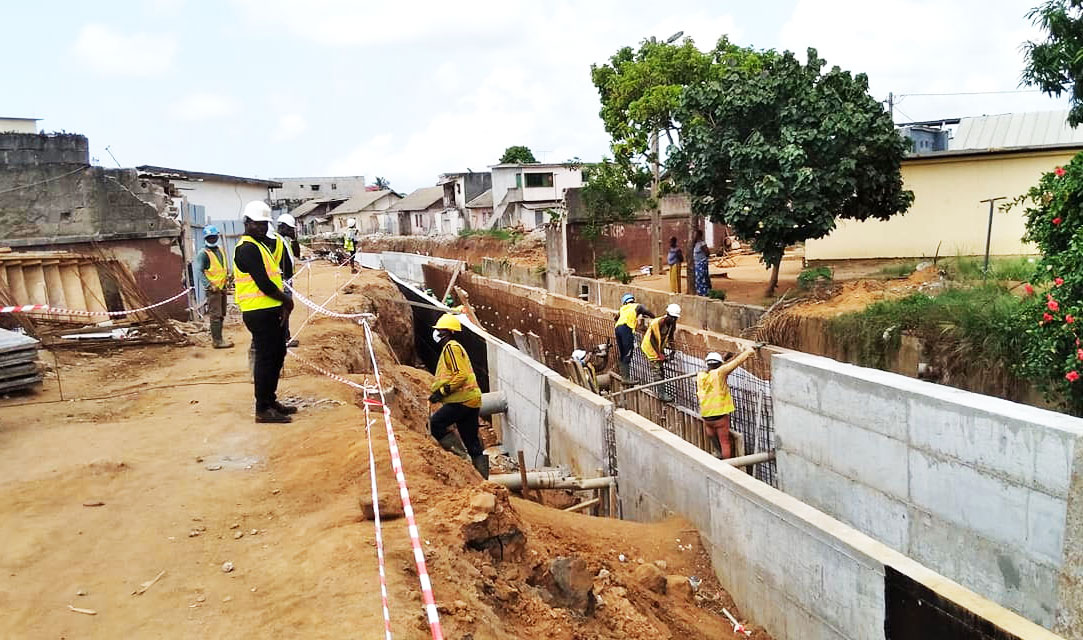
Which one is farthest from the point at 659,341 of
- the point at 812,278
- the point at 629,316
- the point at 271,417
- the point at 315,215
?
the point at 315,215

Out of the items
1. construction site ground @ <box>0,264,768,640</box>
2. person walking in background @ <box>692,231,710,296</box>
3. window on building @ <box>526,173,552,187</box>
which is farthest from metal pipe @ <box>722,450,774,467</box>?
window on building @ <box>526,173,552,187</box>

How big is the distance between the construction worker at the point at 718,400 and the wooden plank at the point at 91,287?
27.4 ft

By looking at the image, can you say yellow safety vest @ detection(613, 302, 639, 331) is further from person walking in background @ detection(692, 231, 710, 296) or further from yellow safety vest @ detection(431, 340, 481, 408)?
person walking in background @ detection(692, 231, 710, 296)

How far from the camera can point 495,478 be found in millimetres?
8359

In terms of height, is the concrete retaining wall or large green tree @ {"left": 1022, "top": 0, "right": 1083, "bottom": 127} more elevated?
large green tree @ {"left": 1022, "top": 0, "right": 1083, "bottom": 127}

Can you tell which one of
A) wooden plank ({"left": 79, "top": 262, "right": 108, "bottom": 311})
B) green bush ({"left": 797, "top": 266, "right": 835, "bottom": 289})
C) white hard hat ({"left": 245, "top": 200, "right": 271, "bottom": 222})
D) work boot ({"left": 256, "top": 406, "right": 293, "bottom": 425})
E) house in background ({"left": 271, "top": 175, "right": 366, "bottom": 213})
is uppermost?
house in background ({"left": 271, "top": 175, "right": 366, "bottom": 213})

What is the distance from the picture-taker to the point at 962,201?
55.9 ft

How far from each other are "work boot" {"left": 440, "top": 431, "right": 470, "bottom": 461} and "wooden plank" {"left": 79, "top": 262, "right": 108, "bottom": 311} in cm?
597

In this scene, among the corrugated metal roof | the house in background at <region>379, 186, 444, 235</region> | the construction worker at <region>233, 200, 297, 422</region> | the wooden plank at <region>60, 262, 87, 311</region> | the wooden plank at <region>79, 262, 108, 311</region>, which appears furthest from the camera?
the house in background at <region>379, 186, 444, 235</region>

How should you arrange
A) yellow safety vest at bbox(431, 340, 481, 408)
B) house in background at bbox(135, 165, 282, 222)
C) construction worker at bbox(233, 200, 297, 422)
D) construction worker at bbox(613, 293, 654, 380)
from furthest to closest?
1. house in background at bbox(135, 165, 282, 222)
2. construction worker at bbox(613, 293, 654, 380)
3. yellow safety vest at bbox(431, 340, 481, 408)
4. construction worker at bbox(233, 200, 297, 422)

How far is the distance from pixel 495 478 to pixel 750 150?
8.75 m

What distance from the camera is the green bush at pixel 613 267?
2546cm

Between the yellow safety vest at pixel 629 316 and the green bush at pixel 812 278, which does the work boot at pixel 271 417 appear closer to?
the yellow safety vest at pixel 629 316

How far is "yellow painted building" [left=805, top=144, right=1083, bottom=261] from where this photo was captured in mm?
16547
